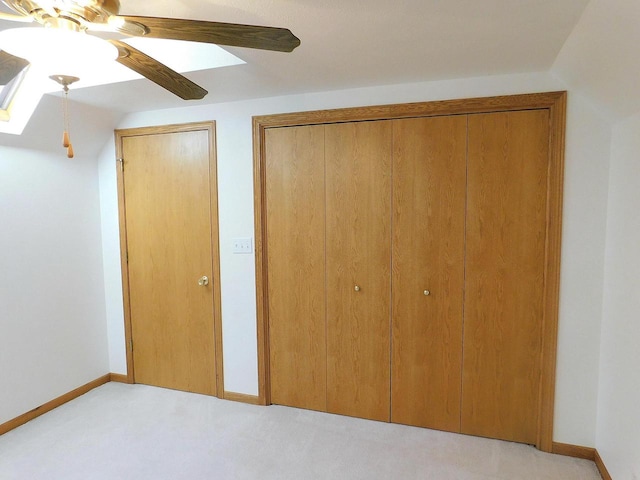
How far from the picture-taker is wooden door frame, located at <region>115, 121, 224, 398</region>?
275 cm

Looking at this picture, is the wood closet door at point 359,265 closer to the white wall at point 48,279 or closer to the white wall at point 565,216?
the white wall at point 565,216

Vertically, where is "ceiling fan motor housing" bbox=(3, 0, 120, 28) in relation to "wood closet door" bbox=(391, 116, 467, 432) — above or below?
above

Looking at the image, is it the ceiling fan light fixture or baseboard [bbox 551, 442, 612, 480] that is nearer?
the ceiling fan light fixture

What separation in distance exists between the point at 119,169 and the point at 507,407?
3154 millimetres

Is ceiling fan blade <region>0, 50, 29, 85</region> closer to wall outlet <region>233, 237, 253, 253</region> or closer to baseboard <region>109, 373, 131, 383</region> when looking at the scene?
wall outlet <region>233, 237, 253, 253</region>

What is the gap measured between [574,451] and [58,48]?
2957mm

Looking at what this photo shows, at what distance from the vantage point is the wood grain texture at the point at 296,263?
8.42 ft

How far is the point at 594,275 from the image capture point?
210 centimetres

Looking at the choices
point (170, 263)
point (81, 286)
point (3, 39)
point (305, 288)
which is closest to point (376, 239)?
point (305, 288)

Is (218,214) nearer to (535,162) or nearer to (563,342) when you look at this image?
(535,162)

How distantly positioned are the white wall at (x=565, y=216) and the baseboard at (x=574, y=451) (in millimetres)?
31

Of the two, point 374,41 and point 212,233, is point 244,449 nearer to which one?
point 212,233

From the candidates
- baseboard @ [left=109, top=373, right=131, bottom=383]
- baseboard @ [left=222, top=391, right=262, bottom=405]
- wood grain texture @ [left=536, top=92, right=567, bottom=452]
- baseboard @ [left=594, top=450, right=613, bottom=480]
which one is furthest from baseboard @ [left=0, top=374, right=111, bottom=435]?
baseboard @ [left=594, top=450, right=613, bottom=480]

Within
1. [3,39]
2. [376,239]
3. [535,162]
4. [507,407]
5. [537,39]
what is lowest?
[507,407]
